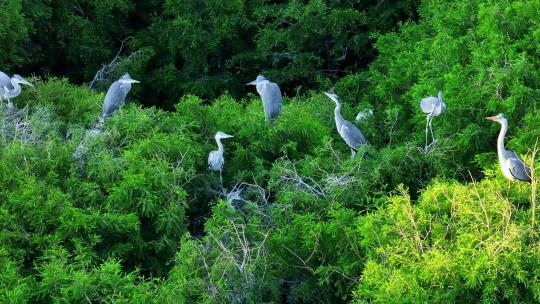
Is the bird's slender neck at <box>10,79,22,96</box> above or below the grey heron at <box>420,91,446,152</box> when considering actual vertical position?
below

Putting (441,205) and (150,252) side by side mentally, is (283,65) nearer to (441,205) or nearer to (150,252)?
(150,252)

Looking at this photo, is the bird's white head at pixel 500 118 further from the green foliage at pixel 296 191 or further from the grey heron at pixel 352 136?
the grey heron at pixel 352 136

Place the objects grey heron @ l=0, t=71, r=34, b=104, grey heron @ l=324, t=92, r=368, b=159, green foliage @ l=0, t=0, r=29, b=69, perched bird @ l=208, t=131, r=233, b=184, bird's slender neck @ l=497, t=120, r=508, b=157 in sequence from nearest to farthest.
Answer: bird's slender neck @ l=497, t=120, r=508, b=157
perched bird @ l=208, t=131, r=233, b=184
grey heron @ l=324, t=92, r=368, b=159
grey heron @ l=0, t=71, r=34, b=104
green foliage @ l=0, t=0, r=29, b=69

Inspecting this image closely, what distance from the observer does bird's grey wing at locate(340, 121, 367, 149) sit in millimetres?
9969

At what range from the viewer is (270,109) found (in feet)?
36.2

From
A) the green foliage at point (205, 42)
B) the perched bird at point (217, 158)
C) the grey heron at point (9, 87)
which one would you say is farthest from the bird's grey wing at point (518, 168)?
the green foliage at point (205, 42)

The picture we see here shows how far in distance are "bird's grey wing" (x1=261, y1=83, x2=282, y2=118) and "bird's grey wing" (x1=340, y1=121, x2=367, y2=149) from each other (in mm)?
1020

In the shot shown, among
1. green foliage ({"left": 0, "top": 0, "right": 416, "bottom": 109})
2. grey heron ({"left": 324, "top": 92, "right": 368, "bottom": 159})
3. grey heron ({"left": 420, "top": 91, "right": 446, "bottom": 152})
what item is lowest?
green foliage ({"left": 0, "top": 0, "right": 416, "bottom": 109})

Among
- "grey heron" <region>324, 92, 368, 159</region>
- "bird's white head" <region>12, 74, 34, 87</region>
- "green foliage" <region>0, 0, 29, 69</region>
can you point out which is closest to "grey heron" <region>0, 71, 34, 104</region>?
"bird's white head" <region>12, 74, 34, 87</region>

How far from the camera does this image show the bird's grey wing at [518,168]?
785 centimetres

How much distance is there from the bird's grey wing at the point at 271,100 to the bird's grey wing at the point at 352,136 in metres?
1.02

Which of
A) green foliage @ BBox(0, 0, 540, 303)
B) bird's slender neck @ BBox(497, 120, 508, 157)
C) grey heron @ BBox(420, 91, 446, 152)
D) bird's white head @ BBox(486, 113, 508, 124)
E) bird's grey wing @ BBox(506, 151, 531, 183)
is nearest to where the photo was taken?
green foliage @ BBox(0, 0, 540, 303)

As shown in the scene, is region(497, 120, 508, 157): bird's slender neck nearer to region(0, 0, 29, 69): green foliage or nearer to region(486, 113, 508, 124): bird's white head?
region(486, 113, 508, 124): bird's white head

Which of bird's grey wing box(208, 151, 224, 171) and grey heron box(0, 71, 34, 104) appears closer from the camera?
bird's grey wing box(208, 151, 224, 171)
